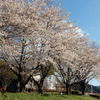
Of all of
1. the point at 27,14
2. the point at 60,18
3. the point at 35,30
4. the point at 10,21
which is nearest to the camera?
the point at 10,21

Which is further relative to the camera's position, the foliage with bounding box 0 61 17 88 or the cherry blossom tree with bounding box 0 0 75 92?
the foliage with bounding box 0 61 17 88

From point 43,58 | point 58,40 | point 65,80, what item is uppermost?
point 58,40

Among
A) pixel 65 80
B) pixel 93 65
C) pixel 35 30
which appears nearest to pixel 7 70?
pixel 65 80

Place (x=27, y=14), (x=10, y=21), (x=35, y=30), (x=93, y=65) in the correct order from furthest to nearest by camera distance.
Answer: (x=93, y=65) < (x=27, y=14) < (x=35, y=30) < (x=10, y=21)

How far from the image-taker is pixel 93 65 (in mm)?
15914

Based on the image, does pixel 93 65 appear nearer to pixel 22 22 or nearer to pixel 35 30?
pixel 35 30

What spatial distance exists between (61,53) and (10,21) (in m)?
4.60

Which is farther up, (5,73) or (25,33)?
(25,33)

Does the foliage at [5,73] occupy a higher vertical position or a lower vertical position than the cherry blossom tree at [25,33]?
lower

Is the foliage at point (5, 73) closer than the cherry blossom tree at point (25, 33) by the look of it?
No

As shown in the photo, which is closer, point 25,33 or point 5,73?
point 25,33

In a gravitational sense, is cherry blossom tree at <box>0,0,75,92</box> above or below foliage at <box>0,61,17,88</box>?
above

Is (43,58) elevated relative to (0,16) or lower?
lower

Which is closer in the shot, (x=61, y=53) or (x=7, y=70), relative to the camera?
(x=61, y=53)
